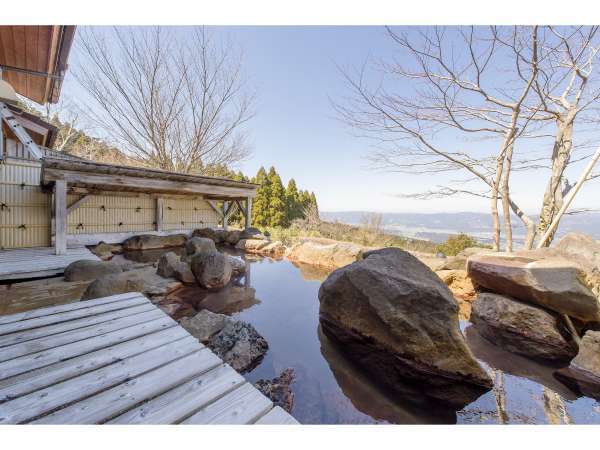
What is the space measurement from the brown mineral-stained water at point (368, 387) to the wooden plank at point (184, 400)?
989 mm

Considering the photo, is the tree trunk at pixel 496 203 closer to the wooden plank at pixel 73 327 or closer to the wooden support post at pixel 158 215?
the wooden plank at pixel 73 327

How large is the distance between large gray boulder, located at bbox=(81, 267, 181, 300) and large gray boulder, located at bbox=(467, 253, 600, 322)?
471 cm

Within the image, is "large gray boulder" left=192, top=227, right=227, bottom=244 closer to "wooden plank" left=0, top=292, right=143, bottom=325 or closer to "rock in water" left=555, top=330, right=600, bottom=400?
→ "wooden plank" left=0, top=292, right=143, bottom=325

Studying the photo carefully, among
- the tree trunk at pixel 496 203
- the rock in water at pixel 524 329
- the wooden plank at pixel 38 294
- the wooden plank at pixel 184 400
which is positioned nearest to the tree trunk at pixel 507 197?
the tree trunk at pixel 496 203

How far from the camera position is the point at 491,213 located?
4.79 metres

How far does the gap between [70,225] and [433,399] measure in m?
9.30

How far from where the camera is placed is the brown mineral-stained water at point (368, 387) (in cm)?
180

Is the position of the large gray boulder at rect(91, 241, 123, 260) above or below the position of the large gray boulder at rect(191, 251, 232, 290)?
below

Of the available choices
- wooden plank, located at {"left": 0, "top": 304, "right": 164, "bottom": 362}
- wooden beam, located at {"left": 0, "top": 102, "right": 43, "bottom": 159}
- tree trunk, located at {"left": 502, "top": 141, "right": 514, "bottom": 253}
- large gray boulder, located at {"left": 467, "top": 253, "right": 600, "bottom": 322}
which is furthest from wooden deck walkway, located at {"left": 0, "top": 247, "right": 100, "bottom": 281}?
tree trunk, located at {"left": 502, "top": 141, "right": 514, "bottom": 253}

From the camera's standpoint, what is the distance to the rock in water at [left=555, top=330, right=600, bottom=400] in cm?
212
